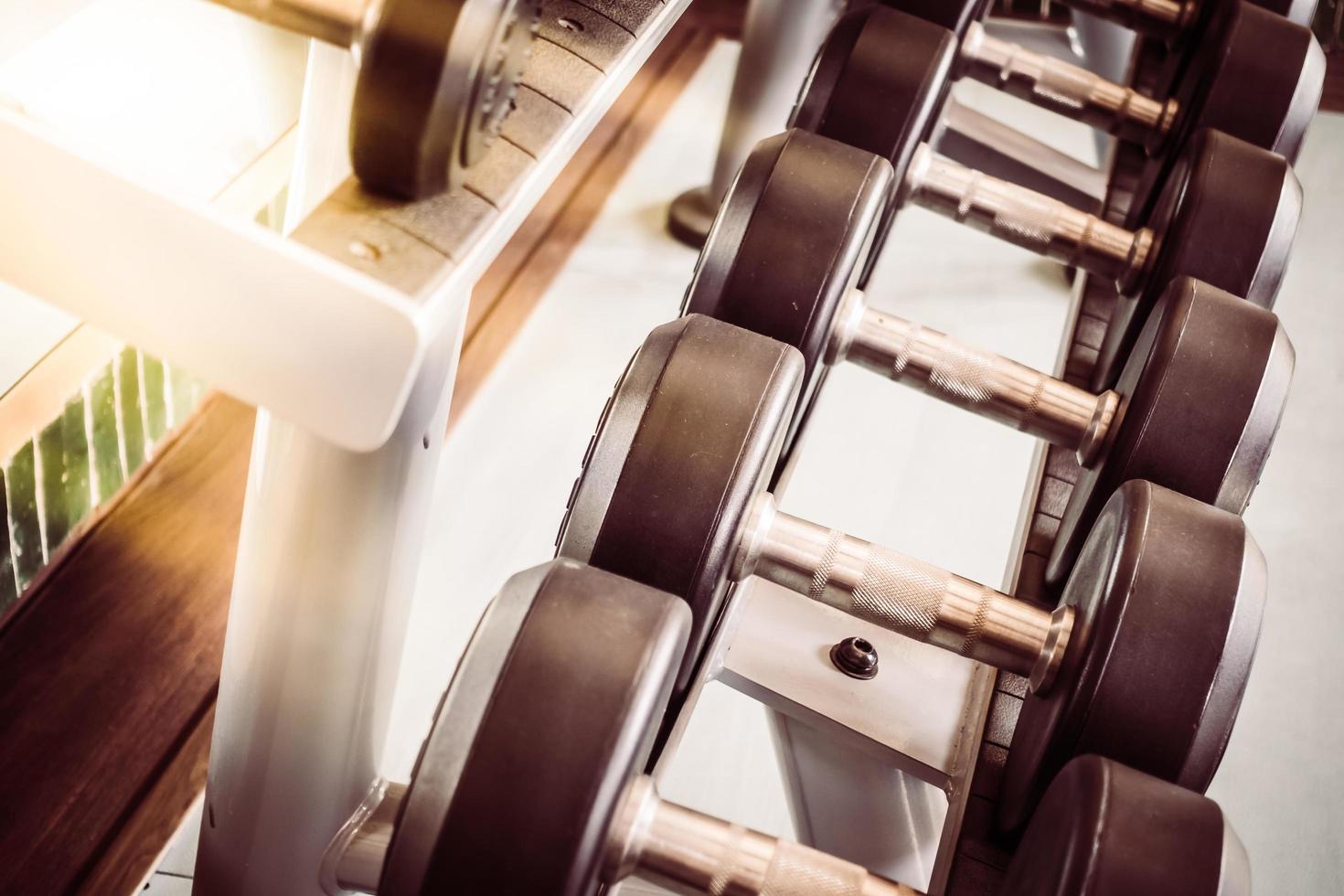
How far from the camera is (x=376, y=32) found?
0.38m

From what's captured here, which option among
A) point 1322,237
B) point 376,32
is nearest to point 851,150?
point 376,32

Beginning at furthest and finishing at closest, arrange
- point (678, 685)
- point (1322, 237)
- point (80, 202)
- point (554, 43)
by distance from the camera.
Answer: point (1322, 237), point (678, 685), point (554, 43), point (80, 202)

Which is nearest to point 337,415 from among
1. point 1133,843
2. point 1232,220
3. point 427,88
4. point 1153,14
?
point 427,88

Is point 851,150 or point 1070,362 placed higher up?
point 851,150

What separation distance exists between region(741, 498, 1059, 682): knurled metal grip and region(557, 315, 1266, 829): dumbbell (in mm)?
19

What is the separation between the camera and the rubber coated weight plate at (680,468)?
0.58 meters

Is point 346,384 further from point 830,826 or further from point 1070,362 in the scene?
point 1070,362

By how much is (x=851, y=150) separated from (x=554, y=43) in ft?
1.02

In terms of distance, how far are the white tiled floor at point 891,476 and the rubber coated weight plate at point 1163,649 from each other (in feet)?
1.94

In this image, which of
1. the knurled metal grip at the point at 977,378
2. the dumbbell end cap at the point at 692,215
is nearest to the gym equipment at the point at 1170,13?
the knurled metal grip at the point at 977,378

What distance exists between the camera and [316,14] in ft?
1.26

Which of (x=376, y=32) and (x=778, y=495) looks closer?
(x=376, y=32)

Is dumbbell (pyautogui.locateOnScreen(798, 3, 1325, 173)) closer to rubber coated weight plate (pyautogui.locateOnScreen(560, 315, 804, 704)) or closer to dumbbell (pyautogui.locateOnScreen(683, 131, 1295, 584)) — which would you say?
dumbbell (pyautogui.locateOnScreen(683, 131, 1295, 584))

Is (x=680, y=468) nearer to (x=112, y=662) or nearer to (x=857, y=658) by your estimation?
(x=857, y=658)
